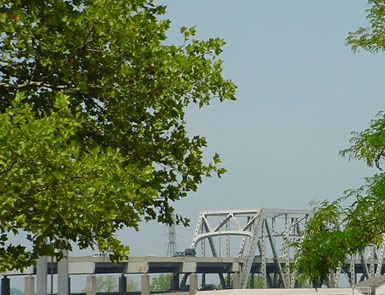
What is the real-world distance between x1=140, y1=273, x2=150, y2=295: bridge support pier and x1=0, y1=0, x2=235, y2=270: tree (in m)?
140

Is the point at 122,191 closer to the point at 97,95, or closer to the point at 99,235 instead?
the point at 99,235

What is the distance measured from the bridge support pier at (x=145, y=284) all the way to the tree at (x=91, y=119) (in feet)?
458

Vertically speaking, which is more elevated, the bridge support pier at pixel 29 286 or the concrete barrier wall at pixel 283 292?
the bridge support pier at pixel 29 286

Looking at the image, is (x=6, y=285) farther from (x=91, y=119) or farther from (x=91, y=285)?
(x=91, y=119)

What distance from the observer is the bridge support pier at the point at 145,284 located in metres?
164

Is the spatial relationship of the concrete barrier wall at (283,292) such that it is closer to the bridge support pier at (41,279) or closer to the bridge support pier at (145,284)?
the bridge support pier at (41,279)

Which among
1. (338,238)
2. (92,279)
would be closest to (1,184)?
(338,238)

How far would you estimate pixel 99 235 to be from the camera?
73.8ft

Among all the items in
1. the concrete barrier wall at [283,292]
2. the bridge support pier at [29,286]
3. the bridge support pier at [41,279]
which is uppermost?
the bridge support pier at [29,286]

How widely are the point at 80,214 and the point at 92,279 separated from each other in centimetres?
13890

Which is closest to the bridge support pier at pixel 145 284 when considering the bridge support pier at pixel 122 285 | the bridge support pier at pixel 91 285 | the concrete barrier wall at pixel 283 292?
the bridge support pier at pixel 122 285

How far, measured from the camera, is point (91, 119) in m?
24.2

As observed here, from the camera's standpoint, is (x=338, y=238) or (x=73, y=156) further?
(x=338, y=238)

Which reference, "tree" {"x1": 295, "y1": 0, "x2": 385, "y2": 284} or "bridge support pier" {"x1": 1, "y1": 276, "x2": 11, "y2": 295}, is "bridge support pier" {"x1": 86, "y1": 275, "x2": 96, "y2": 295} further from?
"tree" {"x1": 295, "y1": 0, "x2": 385, "y2": 284}
